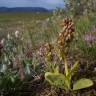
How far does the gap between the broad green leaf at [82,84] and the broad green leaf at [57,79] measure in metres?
0.12

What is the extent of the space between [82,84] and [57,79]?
0.29 metres

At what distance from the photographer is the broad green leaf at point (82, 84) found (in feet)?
14.7

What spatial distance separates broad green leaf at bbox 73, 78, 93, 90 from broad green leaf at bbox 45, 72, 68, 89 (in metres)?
0.12

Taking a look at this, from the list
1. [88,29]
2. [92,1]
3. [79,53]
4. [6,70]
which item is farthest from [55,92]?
[92,1]

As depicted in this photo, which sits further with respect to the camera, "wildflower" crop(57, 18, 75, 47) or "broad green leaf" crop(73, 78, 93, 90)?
"broad green leaf" crop(73, 78, 93, 90)

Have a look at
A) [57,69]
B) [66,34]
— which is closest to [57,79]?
[57,69]

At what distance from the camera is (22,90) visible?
4.92m

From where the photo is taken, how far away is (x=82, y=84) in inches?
177

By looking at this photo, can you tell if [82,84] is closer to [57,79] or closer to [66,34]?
[57,79]

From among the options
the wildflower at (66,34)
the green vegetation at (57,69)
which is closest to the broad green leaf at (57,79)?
the green vegetation at (57,69)

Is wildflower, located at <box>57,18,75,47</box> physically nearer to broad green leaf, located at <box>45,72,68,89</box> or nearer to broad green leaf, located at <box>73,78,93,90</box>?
broad green leaf, located at <box>45,72,68,89</box>

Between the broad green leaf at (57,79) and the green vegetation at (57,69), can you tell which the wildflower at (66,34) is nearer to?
the green vegetation at (57,69)

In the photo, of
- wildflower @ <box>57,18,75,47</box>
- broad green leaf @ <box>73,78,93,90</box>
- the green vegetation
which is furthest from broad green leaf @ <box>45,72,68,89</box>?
wildflower @ <box>57,18,75,47</box>

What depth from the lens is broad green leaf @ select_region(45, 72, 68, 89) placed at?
14.6 ft
